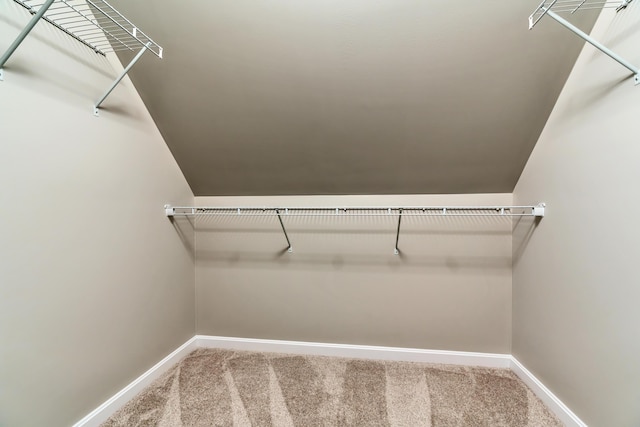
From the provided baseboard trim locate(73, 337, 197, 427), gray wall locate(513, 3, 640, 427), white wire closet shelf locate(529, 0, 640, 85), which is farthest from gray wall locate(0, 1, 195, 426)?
gray wall locate(513, 3, 640, 427)

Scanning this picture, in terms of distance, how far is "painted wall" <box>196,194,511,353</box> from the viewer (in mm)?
2117

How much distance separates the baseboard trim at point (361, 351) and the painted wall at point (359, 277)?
0.16ft

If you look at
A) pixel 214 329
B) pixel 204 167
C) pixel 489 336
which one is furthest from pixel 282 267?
pixel 489 336

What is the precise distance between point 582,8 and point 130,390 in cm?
312

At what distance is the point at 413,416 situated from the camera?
1.59m

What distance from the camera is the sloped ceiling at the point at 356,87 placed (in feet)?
4.50

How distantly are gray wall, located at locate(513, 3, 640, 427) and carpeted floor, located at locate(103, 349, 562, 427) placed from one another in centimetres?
32

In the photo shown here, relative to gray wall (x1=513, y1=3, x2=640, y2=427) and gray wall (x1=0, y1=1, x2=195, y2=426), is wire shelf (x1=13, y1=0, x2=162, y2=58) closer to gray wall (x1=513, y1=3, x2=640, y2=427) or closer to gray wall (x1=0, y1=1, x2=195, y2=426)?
gray wall (x1=0, y1=1, x2=195, y2=426)

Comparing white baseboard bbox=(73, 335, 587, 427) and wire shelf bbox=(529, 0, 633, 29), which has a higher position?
wire shelf bbox=(529, 0, 633, 29)

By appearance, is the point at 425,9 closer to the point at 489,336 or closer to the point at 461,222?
the point at 461,222

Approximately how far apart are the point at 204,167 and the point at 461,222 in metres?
2.03

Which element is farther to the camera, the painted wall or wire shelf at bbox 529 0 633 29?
the painted wall

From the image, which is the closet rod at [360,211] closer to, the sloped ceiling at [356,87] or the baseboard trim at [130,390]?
the sloped ceiling at [356,87]

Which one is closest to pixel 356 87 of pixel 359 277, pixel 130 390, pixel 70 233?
pixel 359 277
